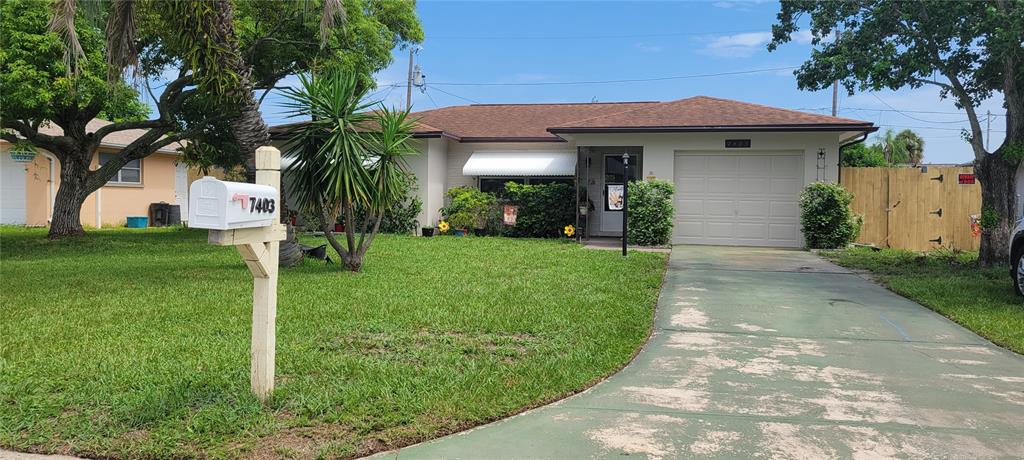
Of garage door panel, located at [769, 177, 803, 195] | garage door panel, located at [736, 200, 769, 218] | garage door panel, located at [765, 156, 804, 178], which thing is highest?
garage door panel, located at [765, 156, 804, 178]

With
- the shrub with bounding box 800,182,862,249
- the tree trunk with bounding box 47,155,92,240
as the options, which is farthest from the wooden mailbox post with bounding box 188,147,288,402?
the tree trunk with bounding box 47,155,92,240

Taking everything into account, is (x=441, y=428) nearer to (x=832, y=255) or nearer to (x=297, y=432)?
(x=297, y=432)

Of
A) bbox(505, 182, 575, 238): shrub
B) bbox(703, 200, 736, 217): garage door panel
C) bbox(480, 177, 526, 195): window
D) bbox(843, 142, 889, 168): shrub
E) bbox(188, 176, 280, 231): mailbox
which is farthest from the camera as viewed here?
bbox(843, 142, 889, 168): shrub

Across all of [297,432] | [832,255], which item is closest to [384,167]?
[297,432]

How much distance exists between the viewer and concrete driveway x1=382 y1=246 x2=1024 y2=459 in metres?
3.90

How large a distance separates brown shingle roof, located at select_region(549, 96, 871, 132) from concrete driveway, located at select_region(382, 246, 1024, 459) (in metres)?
8.57

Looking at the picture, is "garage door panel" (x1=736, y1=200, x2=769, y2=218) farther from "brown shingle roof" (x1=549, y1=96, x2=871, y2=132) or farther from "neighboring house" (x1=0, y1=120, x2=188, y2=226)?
"neighboring house" (x1=0, y1=120, x2=188, y2=226)

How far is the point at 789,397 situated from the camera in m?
4.82

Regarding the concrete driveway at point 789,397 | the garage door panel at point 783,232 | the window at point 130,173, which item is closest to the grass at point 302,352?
the concrete driveway at point 789,397

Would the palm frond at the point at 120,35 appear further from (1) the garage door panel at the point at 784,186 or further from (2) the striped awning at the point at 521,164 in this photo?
(1) the garage door panel at the point at 784,186

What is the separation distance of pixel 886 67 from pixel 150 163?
79.8ft

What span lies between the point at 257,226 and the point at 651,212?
1257 centimetres

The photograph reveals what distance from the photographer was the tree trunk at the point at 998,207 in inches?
461

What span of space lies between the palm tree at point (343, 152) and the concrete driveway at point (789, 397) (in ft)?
16.2
